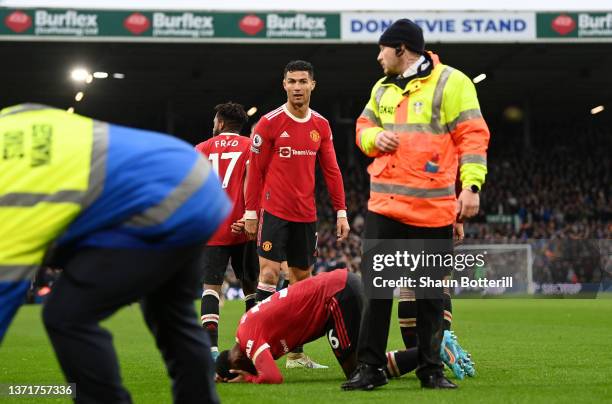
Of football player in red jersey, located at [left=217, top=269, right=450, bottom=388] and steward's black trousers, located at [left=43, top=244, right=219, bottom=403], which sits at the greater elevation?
steward's black trousers, located at [left=43, top=244, right=219, bottom=403]

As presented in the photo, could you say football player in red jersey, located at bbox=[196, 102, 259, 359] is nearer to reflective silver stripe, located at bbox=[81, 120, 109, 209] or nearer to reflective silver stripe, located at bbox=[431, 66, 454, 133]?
reflective silver stripe, located at bbox=[431, 66, 454, 133]

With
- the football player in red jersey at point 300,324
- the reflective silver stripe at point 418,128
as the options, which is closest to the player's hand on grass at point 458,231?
the football player in red jersey at point 300,324

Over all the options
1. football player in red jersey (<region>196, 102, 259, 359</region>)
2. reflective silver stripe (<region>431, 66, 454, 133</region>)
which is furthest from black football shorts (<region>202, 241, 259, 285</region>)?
reflective silver stripe (<region>431, 66, 454, 133</region>)

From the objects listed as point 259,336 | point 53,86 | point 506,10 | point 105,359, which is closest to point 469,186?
point 259,336

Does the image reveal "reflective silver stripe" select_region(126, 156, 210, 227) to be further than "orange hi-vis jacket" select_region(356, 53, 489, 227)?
No

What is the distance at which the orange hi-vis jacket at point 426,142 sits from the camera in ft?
20.2

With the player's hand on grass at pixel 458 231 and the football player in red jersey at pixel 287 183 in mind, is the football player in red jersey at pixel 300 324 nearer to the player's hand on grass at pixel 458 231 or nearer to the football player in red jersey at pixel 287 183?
the player's hand on grass at pixel 458 231

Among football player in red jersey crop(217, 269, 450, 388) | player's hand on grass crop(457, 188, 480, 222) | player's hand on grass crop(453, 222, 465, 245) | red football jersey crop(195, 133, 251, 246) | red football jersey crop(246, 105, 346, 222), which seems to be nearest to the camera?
player's hand on grass crop(457, 188, 480, 222)

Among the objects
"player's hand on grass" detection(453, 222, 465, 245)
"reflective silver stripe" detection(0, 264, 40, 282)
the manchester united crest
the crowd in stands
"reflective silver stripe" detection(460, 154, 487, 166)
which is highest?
the manchester united crest

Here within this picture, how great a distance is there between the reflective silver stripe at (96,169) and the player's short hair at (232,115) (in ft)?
17.4

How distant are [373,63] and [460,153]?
27.1 metres

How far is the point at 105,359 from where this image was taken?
341 centimetres

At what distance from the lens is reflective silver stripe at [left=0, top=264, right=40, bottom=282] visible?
3.23 meters

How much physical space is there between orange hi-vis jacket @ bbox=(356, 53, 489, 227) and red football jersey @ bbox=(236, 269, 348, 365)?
3.00 ft
